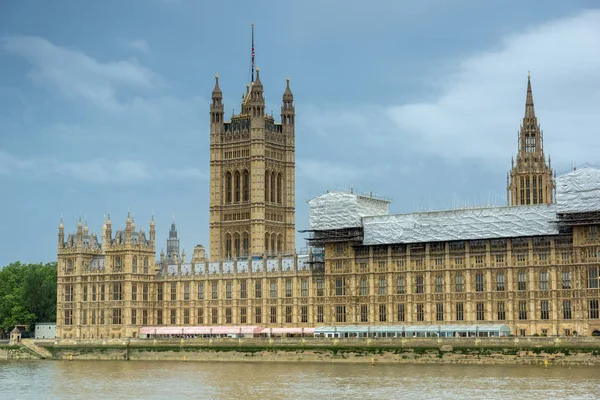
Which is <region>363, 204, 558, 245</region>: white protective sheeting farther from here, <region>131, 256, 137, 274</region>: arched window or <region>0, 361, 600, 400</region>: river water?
<region>131, 256, 137, 274</region>: arched window

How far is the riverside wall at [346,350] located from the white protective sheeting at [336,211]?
17.7 m

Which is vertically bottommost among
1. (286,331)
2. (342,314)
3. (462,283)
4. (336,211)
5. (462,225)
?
(286,331)

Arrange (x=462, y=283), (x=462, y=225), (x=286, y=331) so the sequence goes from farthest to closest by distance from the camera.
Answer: (x=286, y=331) < (x=462, y=283) < (x=462, y=225)

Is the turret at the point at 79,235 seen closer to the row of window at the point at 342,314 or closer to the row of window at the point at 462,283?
the row of window at the point at 342,314

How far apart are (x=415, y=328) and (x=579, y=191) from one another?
90.1ft

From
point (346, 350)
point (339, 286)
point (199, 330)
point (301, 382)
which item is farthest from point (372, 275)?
point (301, 382)

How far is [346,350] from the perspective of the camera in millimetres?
156000

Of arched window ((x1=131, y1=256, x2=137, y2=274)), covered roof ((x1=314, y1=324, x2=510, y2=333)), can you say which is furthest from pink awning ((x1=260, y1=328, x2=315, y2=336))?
arched window ((x1=131, y1=256, x2=137, y2=274))

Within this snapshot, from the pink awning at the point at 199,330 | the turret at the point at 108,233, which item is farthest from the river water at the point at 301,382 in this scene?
the turret at the point at 108,233

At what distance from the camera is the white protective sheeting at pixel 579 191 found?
150625mm

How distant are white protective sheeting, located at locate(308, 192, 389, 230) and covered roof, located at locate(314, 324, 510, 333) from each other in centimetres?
1337

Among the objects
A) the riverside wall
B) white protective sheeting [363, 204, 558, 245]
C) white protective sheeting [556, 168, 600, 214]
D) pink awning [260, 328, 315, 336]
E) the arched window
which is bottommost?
the riverside wall

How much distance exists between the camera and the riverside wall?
141875mm

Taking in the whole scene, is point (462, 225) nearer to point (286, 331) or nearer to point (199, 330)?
A: point (286, 331)
